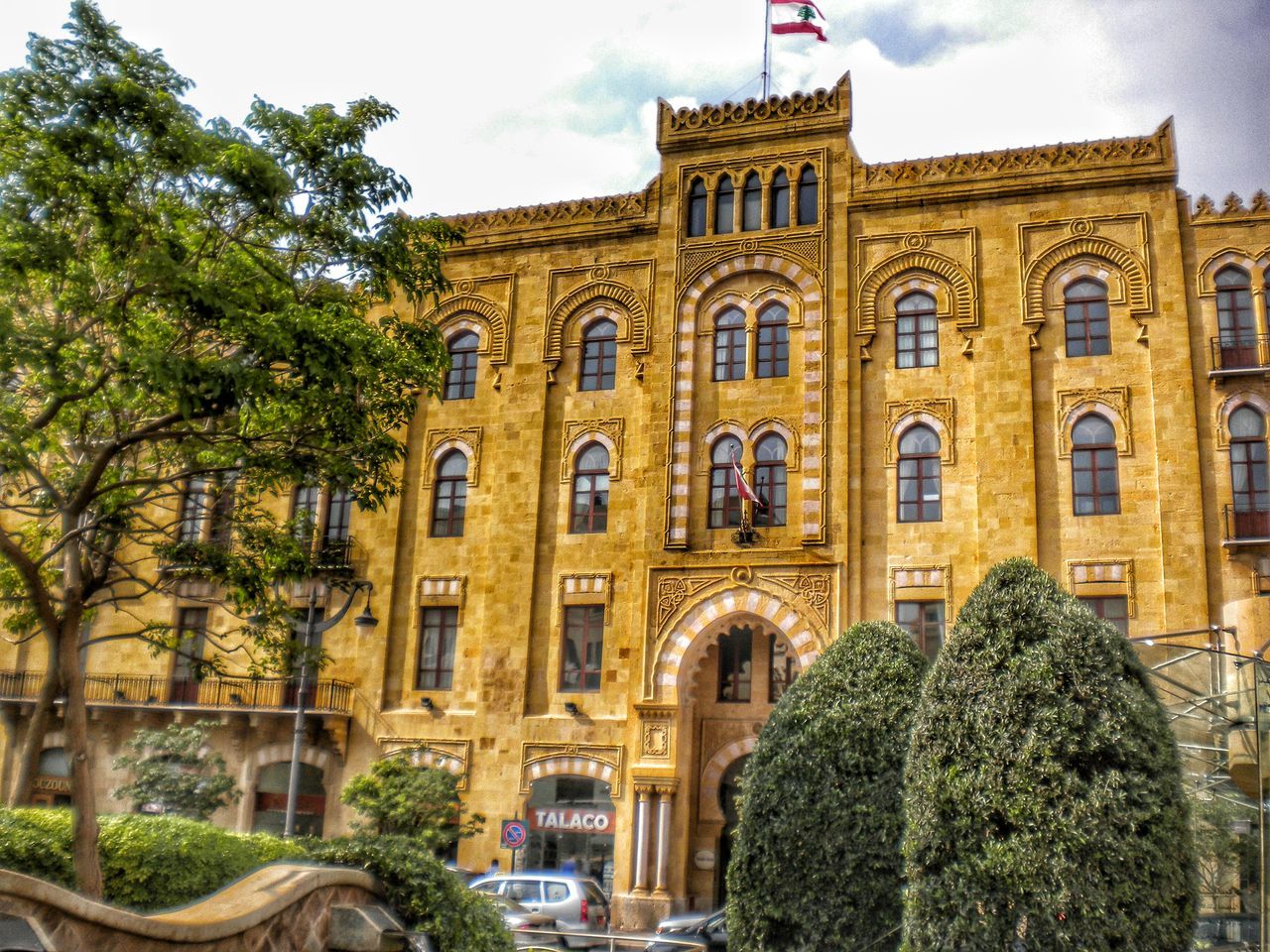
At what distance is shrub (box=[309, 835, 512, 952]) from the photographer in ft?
33.8

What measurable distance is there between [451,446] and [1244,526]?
18.2 m

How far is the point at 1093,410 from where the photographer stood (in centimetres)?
2662

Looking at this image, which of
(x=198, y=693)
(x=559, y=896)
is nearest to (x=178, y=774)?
(x=198, y=693)

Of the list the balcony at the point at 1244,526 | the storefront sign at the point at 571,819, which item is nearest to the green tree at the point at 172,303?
the storefront sign at the point at 571,819

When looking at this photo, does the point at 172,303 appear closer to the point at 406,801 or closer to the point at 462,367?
the point at 406,801

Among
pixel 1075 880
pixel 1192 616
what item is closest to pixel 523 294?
pixel 1192 616

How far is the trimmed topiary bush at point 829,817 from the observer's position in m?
12.6

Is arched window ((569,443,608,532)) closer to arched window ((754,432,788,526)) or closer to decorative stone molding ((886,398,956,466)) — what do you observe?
arched window ((754,432,788,526))

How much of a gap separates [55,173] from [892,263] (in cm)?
1998

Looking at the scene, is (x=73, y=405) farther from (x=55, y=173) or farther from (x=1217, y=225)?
(x=1217, y=225)

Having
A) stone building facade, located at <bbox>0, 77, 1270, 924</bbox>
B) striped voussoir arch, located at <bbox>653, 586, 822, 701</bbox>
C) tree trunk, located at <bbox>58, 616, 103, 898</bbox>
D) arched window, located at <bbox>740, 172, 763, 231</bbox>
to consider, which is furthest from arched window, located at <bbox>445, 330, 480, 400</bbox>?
tree trunk, located at <bbox>58, 616, 103, 898</bbox>

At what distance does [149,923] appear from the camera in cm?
816

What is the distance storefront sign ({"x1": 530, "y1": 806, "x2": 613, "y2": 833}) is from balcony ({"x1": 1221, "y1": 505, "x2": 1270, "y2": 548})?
14.4 m

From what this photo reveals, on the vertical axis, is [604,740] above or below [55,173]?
below
